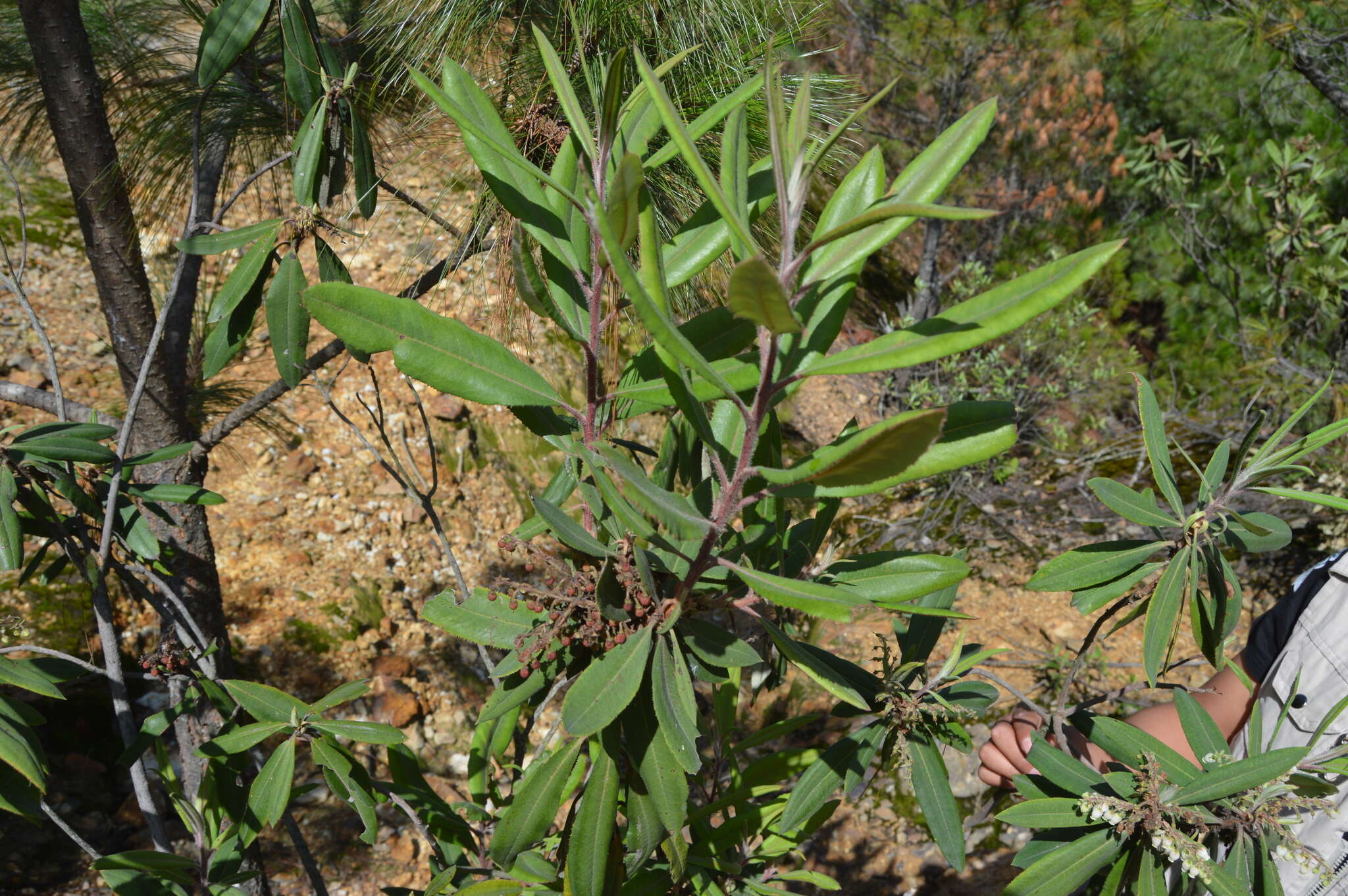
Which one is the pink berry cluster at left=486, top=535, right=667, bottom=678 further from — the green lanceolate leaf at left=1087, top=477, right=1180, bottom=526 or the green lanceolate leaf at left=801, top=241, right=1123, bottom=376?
the green lanceolate leaf at left=1087, top=477, right=1180, bottom=526

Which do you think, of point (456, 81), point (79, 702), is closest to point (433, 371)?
point (456, 81)

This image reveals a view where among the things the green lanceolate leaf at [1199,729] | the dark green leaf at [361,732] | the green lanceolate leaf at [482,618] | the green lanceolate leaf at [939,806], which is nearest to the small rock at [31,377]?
the dark green leaf at [361,732]

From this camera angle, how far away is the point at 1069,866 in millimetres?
901

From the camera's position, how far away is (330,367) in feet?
10.7

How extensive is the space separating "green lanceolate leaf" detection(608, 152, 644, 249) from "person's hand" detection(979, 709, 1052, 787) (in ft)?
2.71

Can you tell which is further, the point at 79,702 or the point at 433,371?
the point at 79,702

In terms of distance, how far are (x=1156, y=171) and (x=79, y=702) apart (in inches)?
176

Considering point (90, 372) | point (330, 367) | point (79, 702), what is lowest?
point (79, 702)

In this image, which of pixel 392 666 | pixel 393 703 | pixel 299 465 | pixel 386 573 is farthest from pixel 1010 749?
pixel 299 465

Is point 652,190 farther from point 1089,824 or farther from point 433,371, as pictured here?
point 1089,824

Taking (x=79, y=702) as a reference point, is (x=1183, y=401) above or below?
below

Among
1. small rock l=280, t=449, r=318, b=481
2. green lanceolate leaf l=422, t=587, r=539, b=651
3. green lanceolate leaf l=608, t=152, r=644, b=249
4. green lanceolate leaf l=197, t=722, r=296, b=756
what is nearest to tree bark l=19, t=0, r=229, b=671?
green lanceolate leaf l=197, t=722, r=296, b=756

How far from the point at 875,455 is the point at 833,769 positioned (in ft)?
1.95

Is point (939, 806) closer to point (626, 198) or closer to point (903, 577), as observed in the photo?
point (903, 577)
